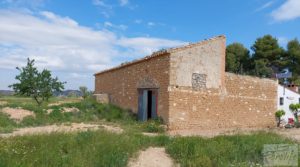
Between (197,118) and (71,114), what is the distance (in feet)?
20.8

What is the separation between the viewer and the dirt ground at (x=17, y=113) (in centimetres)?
1522

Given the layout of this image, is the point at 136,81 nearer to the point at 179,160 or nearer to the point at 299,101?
the point at 179,160

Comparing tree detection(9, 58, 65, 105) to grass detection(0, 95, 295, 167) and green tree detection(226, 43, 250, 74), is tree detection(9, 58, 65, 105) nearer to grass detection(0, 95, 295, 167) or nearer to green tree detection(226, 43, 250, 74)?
grass detection(0, 95, 295, 167)

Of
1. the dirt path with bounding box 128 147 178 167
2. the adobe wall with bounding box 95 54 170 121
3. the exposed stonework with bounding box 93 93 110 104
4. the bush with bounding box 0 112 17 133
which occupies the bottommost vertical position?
the dirt path with bounding box 128 147 178 167

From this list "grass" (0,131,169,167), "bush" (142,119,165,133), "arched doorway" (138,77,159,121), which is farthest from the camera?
"arched doorway" (138,77,159,121)

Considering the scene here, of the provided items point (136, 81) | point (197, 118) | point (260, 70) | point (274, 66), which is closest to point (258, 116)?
point (197, 118)

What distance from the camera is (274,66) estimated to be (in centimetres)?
3647

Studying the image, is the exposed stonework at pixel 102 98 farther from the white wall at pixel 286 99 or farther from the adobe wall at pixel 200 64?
the white wall at pixel 286 99

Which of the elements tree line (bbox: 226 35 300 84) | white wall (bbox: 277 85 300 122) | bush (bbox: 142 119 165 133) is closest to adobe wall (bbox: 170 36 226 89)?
bush (bbox: 142 119 165 133)

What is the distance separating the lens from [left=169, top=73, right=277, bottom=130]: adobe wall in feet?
48.2

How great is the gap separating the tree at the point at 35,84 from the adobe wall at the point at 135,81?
3.40 metres

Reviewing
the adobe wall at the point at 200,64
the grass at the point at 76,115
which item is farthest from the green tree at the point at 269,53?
the grass at the point at 76,115

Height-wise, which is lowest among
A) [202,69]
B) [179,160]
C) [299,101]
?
[179,160]

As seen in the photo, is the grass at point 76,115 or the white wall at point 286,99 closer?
the grass at point 76,115
